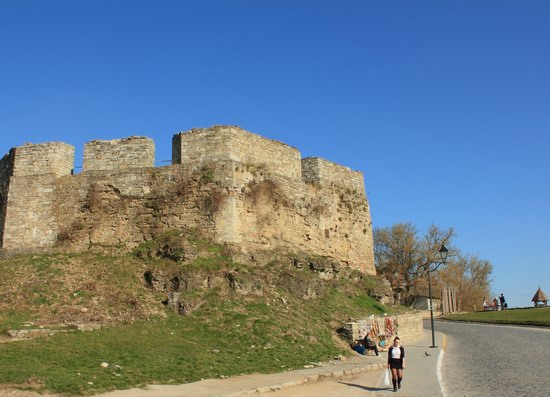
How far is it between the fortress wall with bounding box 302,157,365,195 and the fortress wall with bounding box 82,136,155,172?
795cm

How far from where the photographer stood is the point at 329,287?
23.1 metres

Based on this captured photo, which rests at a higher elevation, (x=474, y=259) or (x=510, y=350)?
(x=474, y=259)

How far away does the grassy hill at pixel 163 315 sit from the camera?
12.4 meters

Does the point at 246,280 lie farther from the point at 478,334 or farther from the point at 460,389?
the point at 478,334

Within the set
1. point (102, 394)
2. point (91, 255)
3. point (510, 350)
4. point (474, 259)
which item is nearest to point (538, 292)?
point (474, 259)

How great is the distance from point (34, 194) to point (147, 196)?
16.8ft

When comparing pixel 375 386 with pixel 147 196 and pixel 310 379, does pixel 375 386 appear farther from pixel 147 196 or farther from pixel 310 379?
pixel 147 196

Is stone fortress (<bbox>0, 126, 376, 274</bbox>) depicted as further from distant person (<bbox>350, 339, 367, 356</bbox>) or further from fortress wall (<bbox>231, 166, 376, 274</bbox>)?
distant person (<bbox>350, 339, 367, 356</bbox>)

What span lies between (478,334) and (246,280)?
15.3 meters

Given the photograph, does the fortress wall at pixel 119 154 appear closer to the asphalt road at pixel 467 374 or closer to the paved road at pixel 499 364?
the asphalt road at pixel 467 374

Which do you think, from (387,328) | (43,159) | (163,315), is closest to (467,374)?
(387,328)

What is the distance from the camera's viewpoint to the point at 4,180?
23.9 m

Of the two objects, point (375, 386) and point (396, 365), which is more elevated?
point (396, 365)

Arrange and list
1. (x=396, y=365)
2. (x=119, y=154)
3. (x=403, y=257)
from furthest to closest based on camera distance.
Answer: (x=403, y=257) < (x=119, y=154) < (x=396, y=365)
